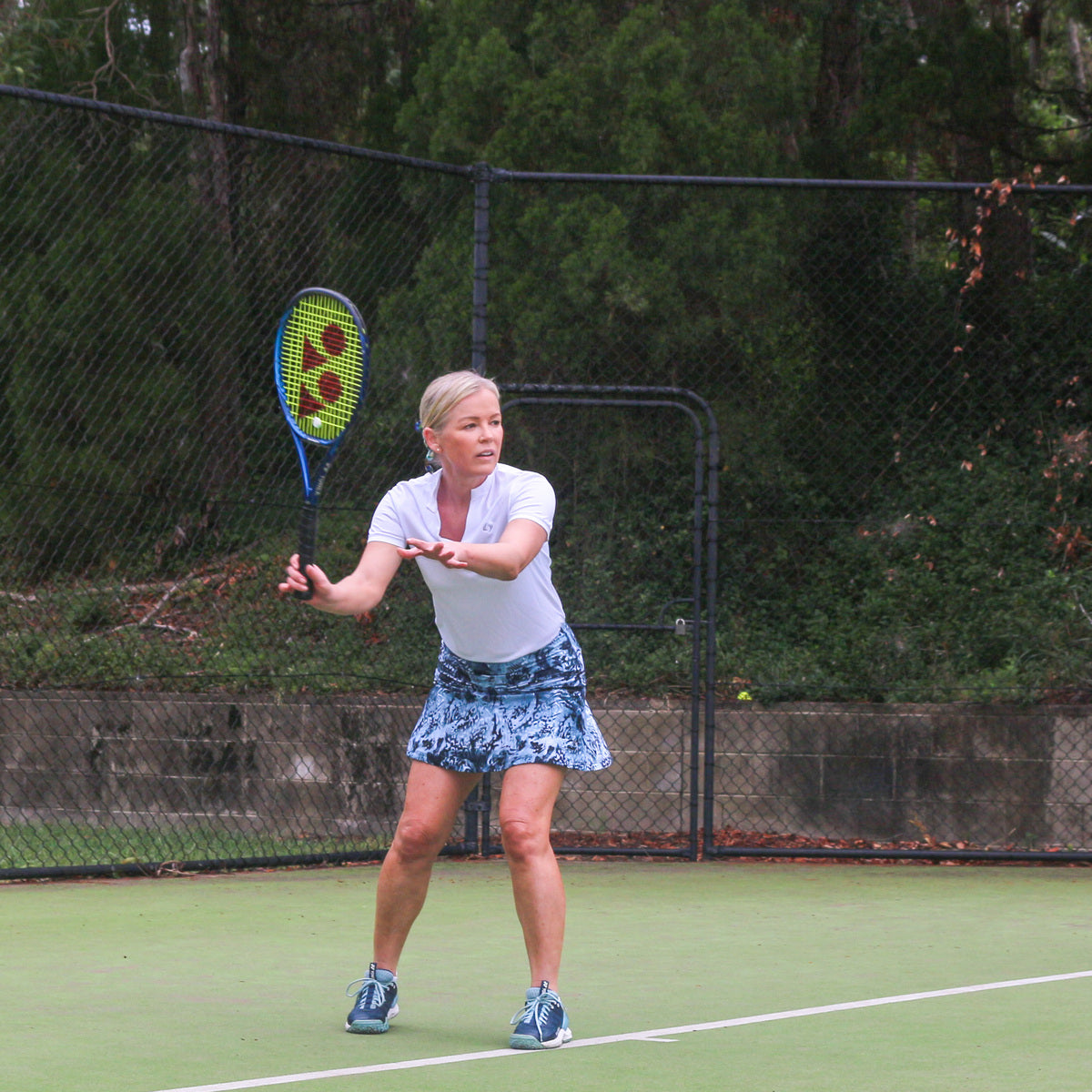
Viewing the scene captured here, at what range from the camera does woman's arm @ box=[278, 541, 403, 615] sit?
3477mm

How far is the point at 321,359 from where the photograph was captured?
14.3 feet

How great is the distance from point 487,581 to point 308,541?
508 millimetres

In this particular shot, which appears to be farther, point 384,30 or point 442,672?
point 384,30

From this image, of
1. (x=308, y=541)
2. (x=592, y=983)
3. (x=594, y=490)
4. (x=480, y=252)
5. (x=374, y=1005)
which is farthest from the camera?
(x=594, y=490)

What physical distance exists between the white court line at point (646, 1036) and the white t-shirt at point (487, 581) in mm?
935

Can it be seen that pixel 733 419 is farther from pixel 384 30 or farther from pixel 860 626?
pixel 384 30

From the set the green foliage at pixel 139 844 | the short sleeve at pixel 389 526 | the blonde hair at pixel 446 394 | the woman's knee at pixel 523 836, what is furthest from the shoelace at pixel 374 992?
the green foliage at pixel 139 844

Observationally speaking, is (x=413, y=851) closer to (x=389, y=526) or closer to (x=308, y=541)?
(x=389, y=526)

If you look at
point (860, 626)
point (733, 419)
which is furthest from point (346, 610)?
point (860, 626)

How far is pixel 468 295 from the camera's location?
28.6 feet

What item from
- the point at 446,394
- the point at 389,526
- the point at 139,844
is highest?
the point at 446,394

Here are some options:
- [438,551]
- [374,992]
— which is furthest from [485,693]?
[374,992]

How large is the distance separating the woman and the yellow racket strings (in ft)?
1.00

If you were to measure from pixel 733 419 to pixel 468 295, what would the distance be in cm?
173
